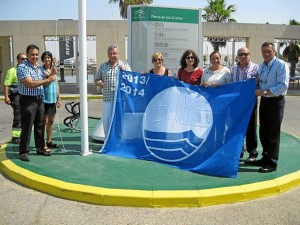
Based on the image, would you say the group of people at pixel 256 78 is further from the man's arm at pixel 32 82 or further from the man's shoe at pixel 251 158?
the man's arm at pixel 32 82

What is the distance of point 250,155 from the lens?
18.3 feet

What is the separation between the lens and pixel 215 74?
17.4 ft

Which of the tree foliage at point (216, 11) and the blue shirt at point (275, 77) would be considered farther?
the tree foliage at point (216, 11)

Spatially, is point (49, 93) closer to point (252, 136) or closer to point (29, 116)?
point (29, 116)

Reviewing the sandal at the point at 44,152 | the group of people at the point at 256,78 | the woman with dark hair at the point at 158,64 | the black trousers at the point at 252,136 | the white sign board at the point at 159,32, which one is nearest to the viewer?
the group of people at the point at 256,78

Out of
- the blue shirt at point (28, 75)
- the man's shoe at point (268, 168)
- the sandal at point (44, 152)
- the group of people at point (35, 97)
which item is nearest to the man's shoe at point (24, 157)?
the group of people at point (35, 97)

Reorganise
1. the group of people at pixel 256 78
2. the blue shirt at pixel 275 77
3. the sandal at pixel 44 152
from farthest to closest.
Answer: the sandal at pixel 44 152
the group of people at pixel 256 78
the blue shirt at pixel 275 77

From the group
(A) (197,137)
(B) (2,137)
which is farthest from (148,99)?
(B) (2,137)

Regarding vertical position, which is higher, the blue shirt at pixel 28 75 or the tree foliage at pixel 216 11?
the tree foliage at pixel 216 11

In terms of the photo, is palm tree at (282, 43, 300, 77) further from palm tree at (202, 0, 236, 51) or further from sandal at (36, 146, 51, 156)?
sandal at (36, 146, 51, 156)

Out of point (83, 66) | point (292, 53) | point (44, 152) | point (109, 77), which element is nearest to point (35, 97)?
point (83, 66)

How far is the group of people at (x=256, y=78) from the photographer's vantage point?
483 cm

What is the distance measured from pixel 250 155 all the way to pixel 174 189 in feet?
6.23

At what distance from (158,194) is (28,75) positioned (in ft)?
9.04
